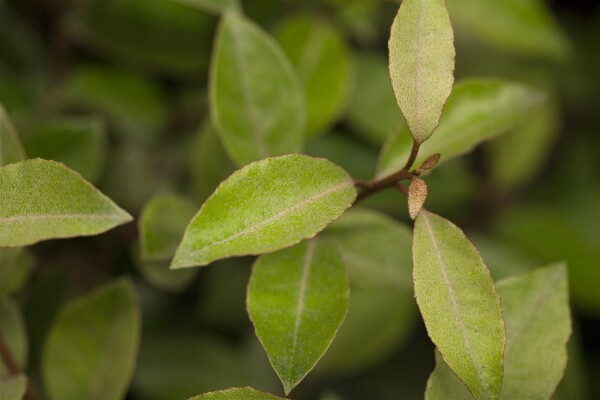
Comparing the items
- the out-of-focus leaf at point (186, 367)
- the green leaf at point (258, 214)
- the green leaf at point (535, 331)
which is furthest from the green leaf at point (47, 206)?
the out-of-focus leaf at point (186, 367)

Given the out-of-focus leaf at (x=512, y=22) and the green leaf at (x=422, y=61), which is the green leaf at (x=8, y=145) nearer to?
the green leaf at (x=422, y=61)

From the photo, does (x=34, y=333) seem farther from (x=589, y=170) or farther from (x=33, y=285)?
(x=589, y=170)

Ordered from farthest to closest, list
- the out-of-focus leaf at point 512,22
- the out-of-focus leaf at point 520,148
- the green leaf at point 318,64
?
the out-of-focus leaf at point 520,148, the out-of-focus leaf at point 512,22, the green leaf at point 318,64

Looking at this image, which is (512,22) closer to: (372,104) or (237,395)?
(372,104)

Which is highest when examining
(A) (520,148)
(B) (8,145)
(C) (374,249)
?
(B) (8,145)

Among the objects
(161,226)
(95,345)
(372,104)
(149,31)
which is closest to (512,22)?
(372,104)

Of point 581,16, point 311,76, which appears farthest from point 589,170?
point 311,76

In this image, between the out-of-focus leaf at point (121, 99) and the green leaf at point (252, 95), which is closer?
the green leaf at point (252, 95)
